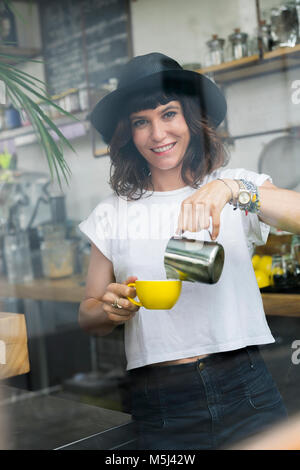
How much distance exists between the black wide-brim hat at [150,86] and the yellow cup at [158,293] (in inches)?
9.5

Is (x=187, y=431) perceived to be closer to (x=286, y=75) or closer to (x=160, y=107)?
(x=160, y=107)

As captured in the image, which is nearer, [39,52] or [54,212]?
[39,52]

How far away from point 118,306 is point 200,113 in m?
0.30

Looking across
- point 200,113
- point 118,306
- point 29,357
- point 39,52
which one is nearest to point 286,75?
point 200,113

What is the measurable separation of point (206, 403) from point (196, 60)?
1.71 feet

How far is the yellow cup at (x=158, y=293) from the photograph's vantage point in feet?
2.07

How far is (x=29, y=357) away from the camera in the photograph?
2.55ft

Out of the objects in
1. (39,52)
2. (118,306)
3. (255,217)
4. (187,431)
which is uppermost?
(39,52)

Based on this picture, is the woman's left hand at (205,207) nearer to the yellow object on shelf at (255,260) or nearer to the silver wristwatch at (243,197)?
the silver wristwatch at (243,197)

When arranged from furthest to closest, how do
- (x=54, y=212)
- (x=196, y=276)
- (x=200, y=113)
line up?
1. (x=54, y=212)
2. (x=200, y=113)
3. (x=196, y=276)

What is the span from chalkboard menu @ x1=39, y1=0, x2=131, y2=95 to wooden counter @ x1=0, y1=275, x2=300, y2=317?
34 cm

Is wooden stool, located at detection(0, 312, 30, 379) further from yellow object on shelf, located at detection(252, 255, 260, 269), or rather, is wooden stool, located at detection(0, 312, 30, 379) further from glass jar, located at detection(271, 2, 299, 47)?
glass jar, located at detection(271, 2, 299, 47)

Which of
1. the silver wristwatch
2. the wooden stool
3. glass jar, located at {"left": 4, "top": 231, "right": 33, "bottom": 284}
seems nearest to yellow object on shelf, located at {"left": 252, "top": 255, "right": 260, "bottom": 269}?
the silver wristwatch

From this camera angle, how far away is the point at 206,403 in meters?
0.72
